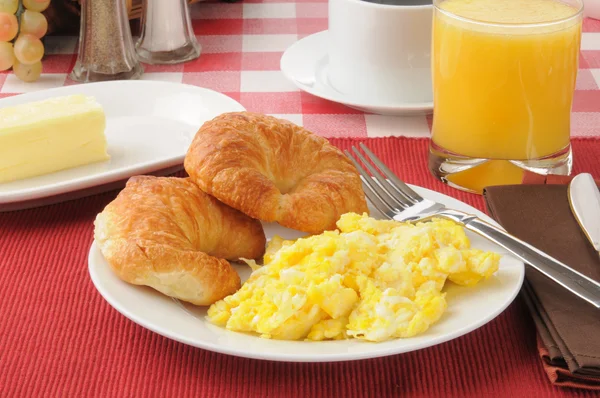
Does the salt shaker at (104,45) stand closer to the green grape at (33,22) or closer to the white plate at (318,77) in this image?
the green grape at (33,22)

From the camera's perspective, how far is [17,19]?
190cm

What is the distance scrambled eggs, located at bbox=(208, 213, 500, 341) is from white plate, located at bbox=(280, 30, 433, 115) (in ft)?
1.90

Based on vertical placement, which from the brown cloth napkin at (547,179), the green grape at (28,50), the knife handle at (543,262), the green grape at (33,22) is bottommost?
the brown cloth napkin at (547,179)

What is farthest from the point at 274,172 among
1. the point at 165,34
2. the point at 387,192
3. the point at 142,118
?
the point at 165,34

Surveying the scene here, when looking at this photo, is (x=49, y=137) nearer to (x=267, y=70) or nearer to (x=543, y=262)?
(x=267, y=70)

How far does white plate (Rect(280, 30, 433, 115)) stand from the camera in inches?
65.3

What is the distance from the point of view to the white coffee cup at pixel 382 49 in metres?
1.61

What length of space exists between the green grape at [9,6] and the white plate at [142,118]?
291mm

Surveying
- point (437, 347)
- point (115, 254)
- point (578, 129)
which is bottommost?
point (578, 129)

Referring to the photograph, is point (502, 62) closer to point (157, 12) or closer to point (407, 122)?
point (407, 122)

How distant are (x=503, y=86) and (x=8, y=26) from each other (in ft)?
3.57

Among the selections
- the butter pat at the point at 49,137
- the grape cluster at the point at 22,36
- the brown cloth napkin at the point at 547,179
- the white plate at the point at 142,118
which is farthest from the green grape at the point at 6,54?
the brown cloth napkin at the point at 547,179

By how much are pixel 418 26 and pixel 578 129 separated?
39cm

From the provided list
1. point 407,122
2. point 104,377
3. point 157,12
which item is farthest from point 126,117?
point 104,377
